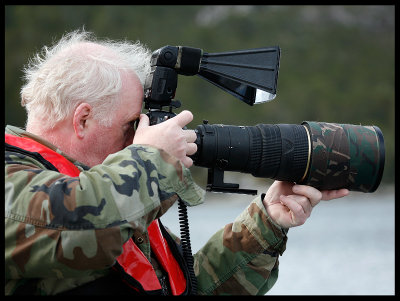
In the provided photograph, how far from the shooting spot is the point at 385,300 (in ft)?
6.40

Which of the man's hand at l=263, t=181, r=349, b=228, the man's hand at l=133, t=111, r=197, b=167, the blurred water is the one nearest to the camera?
the man's hand at l=133, t=111, r=197, b=167

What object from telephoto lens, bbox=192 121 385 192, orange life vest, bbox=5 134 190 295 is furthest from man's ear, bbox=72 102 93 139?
telephoto lens, bbox=192 121 385 192

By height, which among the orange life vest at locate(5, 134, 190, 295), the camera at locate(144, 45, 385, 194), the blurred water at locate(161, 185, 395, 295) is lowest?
the blurred water at locate(161, 185, 395, 295)

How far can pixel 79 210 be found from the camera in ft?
4.92

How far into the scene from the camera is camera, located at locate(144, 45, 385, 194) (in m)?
1.88

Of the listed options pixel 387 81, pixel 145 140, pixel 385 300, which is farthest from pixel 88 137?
pixel 387 81

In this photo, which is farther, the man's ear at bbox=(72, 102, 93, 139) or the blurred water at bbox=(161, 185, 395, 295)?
the blurred water at bbox=(161, 185, 395, 295)

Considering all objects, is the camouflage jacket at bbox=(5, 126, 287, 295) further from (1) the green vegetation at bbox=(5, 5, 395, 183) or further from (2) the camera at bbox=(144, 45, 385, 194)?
(1) the green vegetation at bbox=(5, 5, 395, 183)

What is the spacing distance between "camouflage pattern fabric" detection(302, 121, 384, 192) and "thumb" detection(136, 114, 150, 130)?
48cm

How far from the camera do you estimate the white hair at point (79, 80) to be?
1.86 metres

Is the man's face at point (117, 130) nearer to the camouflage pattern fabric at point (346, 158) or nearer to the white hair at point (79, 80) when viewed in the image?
the white hair at point (79, 80)

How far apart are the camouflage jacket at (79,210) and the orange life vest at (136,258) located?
0.05 metres

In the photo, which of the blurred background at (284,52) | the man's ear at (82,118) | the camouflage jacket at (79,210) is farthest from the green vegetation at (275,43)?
the camouflage jacket at (79,210)

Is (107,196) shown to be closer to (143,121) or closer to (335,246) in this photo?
(143,121)
